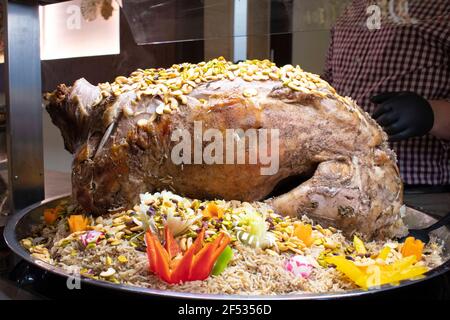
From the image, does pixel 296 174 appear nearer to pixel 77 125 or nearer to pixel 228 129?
pixel 228 129

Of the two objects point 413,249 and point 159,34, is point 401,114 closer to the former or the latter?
point 413,249

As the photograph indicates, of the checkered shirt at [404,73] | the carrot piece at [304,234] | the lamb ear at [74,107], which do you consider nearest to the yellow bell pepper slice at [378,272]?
the carrot piece at [304,234]

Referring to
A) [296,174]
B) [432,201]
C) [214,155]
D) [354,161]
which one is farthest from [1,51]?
[432,201]

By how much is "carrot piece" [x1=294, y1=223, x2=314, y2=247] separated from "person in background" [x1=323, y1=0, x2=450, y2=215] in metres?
0.64

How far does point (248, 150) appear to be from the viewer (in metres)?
1.10

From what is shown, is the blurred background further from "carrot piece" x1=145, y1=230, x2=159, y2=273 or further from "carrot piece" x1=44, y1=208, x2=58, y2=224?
"carrot piece" x1=145, y1=230, x2=159, y2=273

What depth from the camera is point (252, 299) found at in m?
0.70

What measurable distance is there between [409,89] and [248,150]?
1.07 metres

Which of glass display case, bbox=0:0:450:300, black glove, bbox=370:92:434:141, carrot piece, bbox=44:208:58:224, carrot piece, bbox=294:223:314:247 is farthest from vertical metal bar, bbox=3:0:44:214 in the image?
black glove, bbox=370:92:434:141

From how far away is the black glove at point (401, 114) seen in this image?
153cm

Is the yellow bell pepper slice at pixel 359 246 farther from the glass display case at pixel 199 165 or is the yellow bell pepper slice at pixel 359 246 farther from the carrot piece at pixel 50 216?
the carrot piece at pixel 50 216

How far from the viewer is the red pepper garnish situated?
31.9 inches

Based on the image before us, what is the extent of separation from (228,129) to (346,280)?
16.1 inches

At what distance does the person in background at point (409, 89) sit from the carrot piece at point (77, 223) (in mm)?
911
